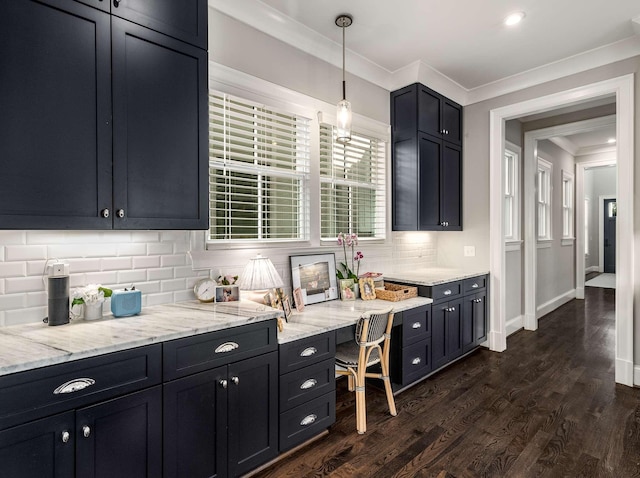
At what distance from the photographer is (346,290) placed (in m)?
3.23

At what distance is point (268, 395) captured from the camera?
2041 mm

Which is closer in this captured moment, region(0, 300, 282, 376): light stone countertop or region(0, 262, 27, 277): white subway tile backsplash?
region(0, 300, 282, 376): light stone countertop

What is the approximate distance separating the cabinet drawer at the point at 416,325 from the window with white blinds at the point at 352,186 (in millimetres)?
952

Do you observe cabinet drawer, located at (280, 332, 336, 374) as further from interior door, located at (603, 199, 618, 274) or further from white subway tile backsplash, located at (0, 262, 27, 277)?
interior door, located at (603, 199, 618, 274)

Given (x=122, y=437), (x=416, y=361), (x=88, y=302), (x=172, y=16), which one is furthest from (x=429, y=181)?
(x=122, y=437)

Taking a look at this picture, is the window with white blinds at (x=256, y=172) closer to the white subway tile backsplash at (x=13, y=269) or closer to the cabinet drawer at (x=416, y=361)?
the white subway tile backsplash at (x=13, y=269)

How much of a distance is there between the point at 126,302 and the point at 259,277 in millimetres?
760

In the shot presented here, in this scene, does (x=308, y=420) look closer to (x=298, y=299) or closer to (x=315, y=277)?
(x=298, y=299)

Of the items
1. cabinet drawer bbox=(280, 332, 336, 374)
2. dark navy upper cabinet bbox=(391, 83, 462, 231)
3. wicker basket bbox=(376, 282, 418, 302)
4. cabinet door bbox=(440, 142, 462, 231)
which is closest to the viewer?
cabinet drawer bbox=(280, 332, 336, 374)

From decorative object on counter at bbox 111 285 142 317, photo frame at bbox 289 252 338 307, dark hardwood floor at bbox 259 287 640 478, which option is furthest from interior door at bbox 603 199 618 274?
decorative object on counter at bbox 111 285 142 317

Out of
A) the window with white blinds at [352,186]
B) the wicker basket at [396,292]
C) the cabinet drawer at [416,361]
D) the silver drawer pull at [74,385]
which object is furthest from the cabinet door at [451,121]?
the silver drawer pull at [74,385]

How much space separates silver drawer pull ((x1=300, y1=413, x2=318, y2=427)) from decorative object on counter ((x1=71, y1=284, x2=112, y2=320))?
4.29 feet

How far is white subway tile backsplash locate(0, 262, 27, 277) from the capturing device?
1758 millimetres

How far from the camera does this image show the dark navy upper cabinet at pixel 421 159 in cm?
380
